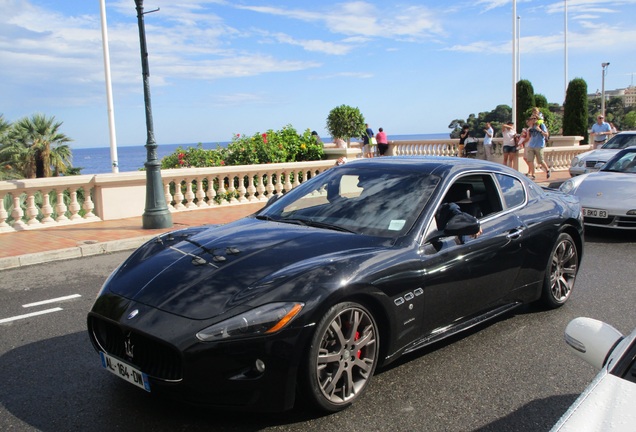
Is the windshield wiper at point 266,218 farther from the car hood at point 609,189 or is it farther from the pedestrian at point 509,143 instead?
the pedestrian at point 509,143

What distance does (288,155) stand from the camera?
54.5 feet

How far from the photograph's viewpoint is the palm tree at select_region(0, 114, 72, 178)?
2905 cm

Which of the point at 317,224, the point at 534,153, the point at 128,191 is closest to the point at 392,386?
the point at 317,224

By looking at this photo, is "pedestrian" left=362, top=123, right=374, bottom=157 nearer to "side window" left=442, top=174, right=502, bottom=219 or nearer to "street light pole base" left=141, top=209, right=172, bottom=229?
"street light pole base" left=141, top=209, right=172, bottom=229

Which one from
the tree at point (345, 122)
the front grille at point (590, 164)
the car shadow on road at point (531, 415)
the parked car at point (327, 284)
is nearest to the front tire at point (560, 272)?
the parked car at point (327, 284)

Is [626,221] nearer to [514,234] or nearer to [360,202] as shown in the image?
[514,234]

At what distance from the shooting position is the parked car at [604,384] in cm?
184

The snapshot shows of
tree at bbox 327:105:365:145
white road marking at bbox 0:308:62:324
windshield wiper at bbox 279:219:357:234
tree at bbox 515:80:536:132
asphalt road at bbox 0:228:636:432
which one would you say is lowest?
asphalt road at bbox 0:228:636:432

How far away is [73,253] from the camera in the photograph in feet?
29.1

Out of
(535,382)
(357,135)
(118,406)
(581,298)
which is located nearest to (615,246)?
(581,298)

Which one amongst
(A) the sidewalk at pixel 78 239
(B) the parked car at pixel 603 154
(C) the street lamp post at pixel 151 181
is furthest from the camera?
(B) the parked car at pixel 603 154

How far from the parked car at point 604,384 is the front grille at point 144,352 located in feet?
6.32

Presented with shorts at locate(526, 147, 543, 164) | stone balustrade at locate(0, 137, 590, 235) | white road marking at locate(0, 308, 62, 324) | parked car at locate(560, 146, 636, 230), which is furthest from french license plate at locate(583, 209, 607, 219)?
shorts at locate(526, 147, 543, 164)

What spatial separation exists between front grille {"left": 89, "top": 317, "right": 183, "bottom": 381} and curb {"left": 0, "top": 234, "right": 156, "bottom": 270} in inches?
212
